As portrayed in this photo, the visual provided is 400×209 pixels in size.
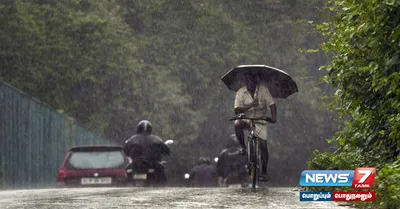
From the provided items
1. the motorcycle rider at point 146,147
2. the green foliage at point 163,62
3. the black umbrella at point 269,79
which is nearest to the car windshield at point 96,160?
the motorcycle rider at point 146,147

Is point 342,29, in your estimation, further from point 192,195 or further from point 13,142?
point 13,142

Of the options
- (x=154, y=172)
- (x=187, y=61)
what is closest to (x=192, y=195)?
(x=154, y=172)

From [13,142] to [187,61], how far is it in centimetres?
1674

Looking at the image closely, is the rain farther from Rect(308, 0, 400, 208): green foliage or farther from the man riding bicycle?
the man riding bicycle

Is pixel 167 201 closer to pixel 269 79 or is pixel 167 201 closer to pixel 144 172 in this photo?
pixel 269 79

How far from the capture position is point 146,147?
917 inches

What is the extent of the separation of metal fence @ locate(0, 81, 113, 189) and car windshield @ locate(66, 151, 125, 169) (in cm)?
291

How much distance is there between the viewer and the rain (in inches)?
575

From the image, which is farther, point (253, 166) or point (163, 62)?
point (163, 62)

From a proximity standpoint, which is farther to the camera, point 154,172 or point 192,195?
point 154,172

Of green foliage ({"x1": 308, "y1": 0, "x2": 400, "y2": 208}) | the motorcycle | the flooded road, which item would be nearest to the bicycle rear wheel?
green foliage ({"x1": 308, "y1": 0, "x2": 400, "y2": 208})

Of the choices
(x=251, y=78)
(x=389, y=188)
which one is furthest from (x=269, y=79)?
(x=389, y=188)

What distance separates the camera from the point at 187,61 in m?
42.8

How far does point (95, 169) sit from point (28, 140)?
178 inches
